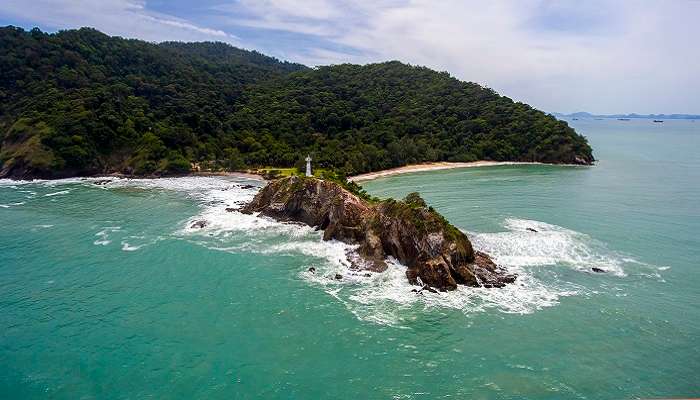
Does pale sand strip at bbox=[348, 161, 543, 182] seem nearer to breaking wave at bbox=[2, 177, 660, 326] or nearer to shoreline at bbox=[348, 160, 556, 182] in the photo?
shoreline at bbox=[348, 160, 556, 182]

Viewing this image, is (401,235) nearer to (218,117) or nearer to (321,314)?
(321,314)

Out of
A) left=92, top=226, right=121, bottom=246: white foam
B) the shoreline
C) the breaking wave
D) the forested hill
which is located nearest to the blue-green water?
the breaking wave

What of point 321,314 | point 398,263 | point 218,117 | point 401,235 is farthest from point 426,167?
point 321,314

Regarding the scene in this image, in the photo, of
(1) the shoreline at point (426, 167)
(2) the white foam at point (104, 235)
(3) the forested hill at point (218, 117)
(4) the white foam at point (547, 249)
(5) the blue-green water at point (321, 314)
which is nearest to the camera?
(5) the blue-green water at point (321, 314)

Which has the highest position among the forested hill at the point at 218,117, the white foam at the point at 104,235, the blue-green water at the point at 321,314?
the forested hill at the point at 218,117

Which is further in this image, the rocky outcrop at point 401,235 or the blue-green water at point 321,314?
the rocky outcrop at point 401,235

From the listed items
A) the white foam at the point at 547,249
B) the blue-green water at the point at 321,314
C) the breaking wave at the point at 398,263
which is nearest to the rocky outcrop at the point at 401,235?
the breaking wave at the point at 398,263

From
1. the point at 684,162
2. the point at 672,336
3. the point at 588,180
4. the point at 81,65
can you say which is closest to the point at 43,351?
the point at 672,336

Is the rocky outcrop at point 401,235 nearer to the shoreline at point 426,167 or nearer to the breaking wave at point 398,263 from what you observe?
the breaking wave at point 398,263
